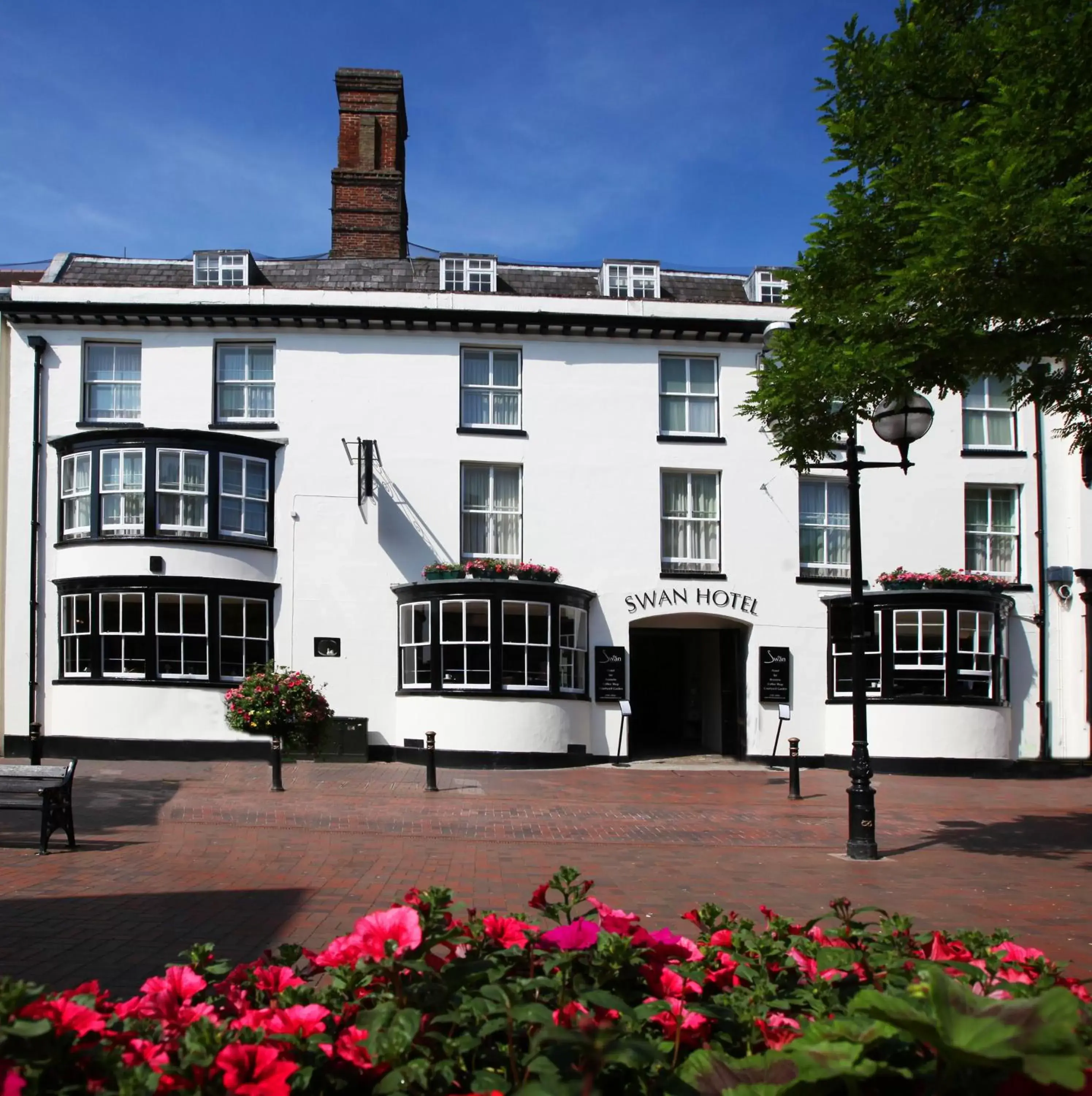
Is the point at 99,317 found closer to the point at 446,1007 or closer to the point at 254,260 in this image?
the point at 254,260

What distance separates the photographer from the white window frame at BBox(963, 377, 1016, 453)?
22844 millimetres

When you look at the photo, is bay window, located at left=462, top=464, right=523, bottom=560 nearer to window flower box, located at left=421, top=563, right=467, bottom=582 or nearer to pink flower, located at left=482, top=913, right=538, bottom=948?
window flower box, located at left=421, top=563, right=467, bottom=582

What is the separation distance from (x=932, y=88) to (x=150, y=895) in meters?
9.70

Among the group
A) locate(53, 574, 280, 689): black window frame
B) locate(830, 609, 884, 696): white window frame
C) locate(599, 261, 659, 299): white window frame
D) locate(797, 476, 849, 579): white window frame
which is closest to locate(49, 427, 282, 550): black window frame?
locate(53, 574, 280, 689): black window frame

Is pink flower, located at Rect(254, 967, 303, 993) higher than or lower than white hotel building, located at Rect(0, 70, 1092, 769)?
lower

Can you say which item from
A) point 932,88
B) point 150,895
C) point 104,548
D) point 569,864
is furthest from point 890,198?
point 104,548

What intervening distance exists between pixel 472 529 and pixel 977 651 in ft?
35.0

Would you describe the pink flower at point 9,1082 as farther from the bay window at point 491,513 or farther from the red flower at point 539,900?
the bay window at point 491,513

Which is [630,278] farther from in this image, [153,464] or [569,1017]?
[569,1017]

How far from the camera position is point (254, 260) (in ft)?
80.3

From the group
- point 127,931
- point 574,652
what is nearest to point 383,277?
point 574,652

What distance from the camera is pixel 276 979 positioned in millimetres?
2553

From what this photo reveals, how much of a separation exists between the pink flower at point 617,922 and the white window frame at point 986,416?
22.2 meters

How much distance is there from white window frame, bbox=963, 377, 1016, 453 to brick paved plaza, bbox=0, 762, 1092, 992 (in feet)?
25.9
